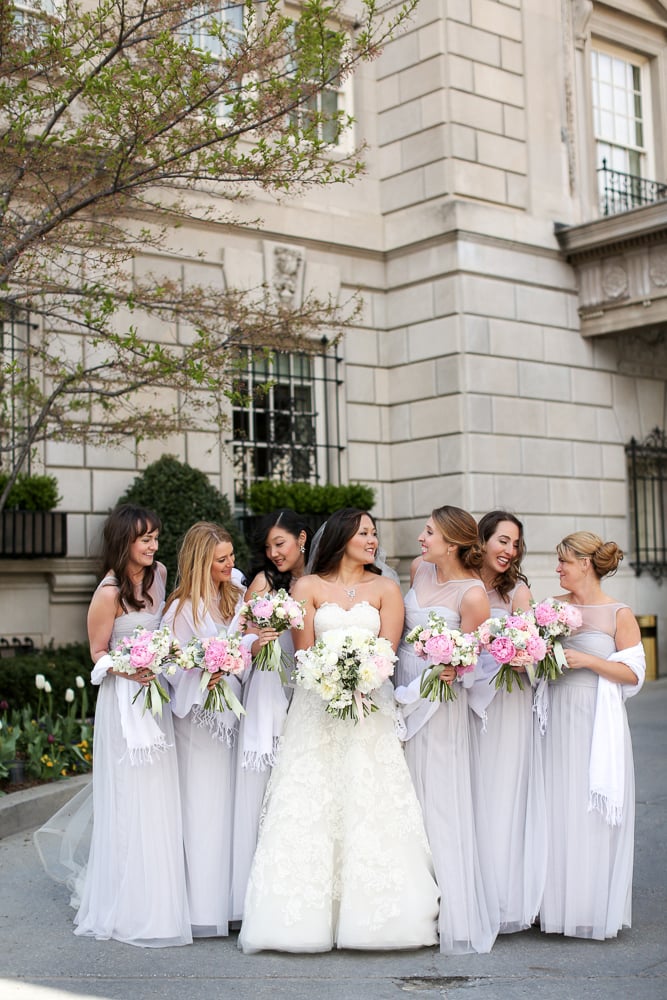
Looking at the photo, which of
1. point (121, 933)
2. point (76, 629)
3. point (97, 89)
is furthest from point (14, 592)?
point (121, 933)

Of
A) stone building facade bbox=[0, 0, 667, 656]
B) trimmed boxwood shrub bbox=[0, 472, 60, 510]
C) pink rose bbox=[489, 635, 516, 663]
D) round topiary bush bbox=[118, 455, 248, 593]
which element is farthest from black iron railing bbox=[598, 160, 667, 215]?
pink rose bbox=[489, 635, 516, 663]

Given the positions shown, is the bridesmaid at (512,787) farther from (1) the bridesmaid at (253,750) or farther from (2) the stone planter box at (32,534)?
(2) the stone planter box at (32,534)

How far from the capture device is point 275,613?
5.66m

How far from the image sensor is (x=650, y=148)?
1761 centimetres

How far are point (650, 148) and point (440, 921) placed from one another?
14578 millimetres

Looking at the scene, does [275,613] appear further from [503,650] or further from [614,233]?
[614,233]

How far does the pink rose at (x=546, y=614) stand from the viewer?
5820 mm

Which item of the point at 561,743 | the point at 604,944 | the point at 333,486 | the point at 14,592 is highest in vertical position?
the point at 333,486

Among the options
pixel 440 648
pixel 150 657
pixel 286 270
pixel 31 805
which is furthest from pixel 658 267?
pixel 150 657

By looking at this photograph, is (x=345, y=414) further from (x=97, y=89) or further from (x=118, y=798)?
(x=118, y=798)

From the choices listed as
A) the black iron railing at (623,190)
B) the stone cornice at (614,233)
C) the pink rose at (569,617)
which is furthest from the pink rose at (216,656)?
the black iron railing at (623,190)

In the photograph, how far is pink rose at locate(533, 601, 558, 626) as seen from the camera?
19.1 ft

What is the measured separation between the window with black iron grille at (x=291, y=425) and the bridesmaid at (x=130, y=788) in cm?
826

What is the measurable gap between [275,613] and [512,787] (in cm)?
158
